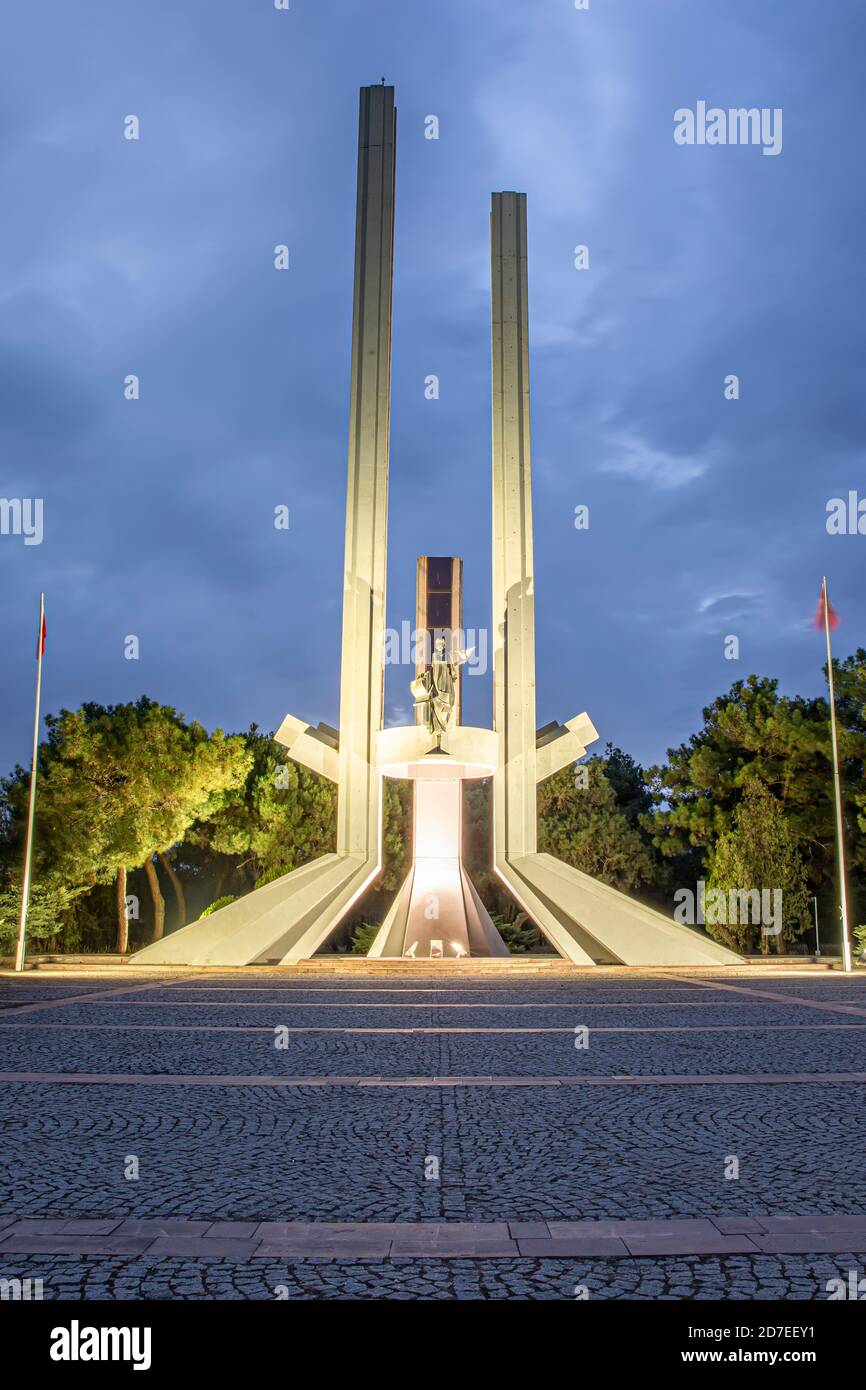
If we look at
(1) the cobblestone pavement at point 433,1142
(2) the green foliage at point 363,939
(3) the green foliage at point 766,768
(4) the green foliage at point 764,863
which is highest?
(3) the green foliage at point 766,768

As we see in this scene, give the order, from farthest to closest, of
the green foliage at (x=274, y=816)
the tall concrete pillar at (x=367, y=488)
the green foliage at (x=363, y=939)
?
the green foliage at (x=274, y=816)
the green foliage at (x=363, y=939)
the tall concrete pillar at (x=367, y=488)

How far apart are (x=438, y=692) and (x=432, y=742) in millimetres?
1031

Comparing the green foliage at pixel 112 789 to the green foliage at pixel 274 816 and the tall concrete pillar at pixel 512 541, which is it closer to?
the green foliage at pixel 274 816

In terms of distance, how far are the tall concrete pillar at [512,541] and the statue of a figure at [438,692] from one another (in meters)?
1.35

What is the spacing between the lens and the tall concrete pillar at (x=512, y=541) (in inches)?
846

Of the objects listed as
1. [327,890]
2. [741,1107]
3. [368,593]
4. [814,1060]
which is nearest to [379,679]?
[368,593]

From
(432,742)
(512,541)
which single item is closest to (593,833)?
(512,541)

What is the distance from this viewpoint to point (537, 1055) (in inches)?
292

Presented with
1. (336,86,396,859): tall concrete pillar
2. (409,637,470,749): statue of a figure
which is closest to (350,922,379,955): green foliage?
(336,86,396,859): tall concrete pillar

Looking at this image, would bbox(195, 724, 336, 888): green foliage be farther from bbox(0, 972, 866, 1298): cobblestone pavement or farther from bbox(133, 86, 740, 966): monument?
bbox(0, 972, 866, 1298): cobblestone pavement

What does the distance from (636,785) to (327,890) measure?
2142cm

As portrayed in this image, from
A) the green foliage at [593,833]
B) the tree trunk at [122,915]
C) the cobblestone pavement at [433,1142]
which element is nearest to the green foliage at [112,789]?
the tree trunk at [122,915]

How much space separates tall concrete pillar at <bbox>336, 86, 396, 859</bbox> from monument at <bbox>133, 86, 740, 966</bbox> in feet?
0.11

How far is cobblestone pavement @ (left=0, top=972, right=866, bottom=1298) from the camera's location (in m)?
3.01
